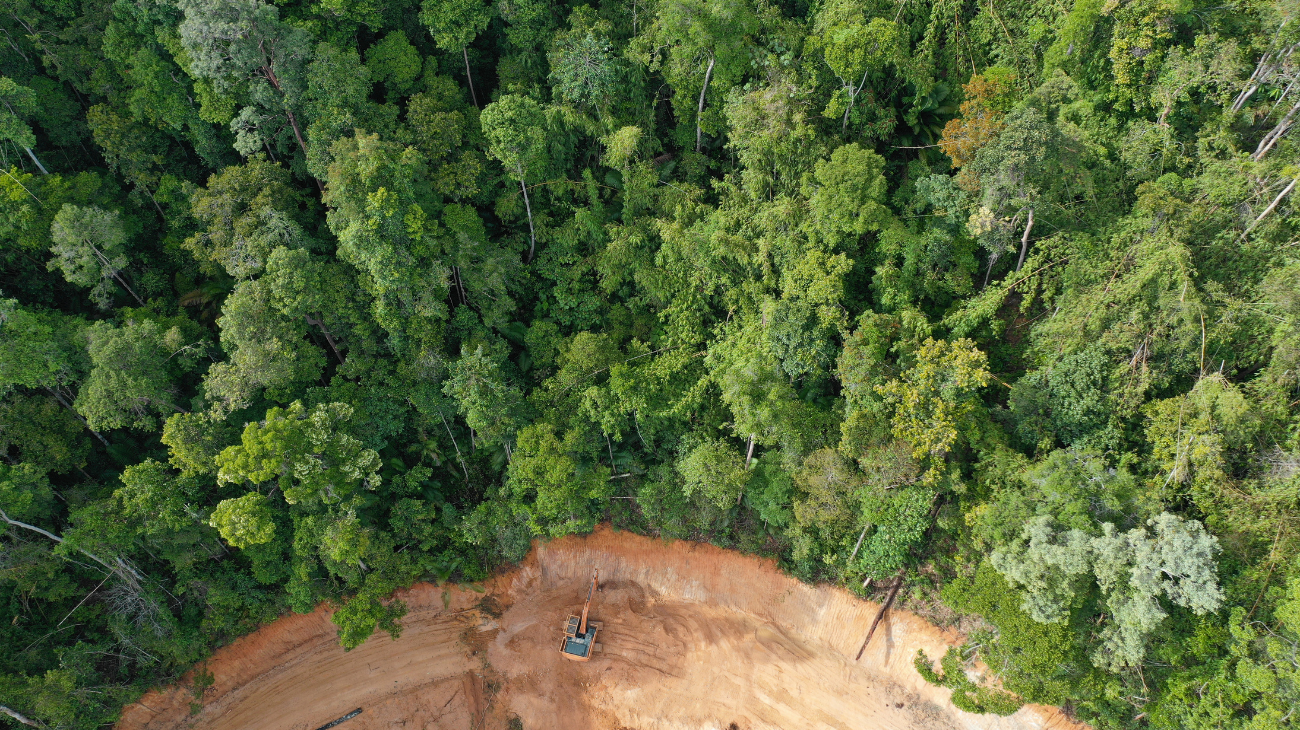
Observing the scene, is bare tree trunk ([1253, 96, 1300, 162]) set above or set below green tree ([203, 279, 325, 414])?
above

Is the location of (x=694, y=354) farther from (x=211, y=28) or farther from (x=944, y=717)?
(x=211, y=28)

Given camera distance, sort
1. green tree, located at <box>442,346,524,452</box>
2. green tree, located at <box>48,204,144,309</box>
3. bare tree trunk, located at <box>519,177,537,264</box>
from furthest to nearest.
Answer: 1. bare tree trunk, located at <box>519,177,537,264</box>
2. green tree, located at <box>442,346,524,452</box>
3. green tree, located at <box>48,204,144,309</box>

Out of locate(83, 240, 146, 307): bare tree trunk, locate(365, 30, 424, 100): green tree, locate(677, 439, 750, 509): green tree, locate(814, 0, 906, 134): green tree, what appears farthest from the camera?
locate(365, 30, 424, 100): green tree

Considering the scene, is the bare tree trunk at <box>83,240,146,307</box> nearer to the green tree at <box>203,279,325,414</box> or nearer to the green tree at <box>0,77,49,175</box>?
the green tree at <box>0,77,49,175</box>

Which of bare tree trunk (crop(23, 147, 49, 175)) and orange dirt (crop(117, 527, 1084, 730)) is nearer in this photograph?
bare tree trunk (crop(23, 147, 49, 175))

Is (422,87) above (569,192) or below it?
above

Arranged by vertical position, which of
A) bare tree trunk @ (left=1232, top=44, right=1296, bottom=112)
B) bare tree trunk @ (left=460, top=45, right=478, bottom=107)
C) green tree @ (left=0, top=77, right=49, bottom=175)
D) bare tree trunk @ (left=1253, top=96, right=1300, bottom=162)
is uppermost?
bare tree trunk @ (left=1232, top=44, right=1296, bottom=112)

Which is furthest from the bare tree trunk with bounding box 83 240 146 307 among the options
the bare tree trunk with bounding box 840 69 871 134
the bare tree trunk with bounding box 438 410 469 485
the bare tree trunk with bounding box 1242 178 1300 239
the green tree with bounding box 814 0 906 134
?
the bare tree trunk with bounding box 1242 178 1300 239

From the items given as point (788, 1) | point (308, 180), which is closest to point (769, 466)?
point (788, 1)
